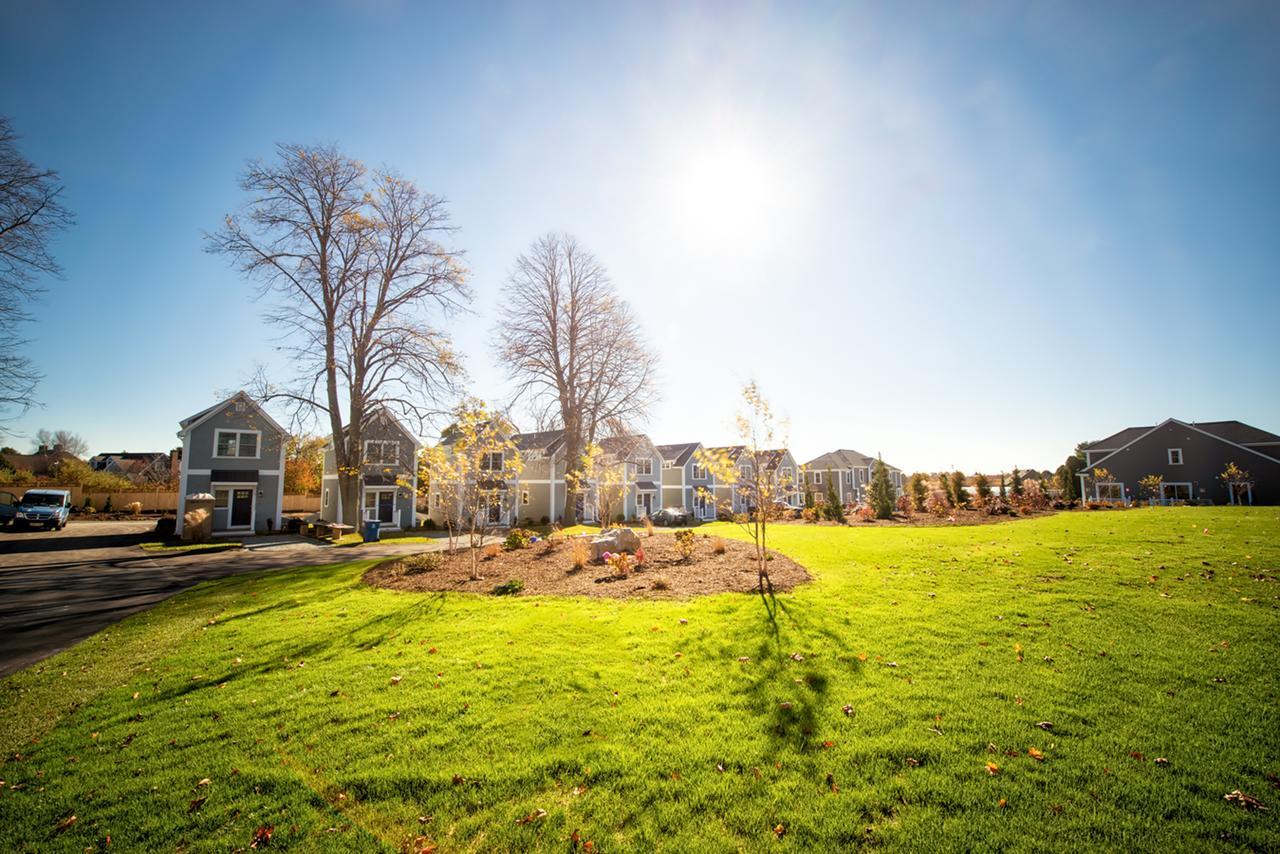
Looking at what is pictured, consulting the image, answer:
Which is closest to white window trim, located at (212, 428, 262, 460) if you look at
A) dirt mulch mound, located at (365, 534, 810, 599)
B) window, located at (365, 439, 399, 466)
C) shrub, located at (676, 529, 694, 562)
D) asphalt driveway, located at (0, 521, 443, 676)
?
asphalt driveway, located at (0, 521, 443, 676)

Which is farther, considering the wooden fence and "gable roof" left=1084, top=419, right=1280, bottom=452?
the wooden fence

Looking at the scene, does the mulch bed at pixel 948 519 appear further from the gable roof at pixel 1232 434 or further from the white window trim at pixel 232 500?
the white window trim at pixel 232 500

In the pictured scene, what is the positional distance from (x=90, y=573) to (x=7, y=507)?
2816cm

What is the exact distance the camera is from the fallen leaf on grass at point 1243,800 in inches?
154

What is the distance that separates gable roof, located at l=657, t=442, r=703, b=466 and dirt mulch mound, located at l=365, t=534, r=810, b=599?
3631cm

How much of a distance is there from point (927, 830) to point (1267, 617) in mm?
8177

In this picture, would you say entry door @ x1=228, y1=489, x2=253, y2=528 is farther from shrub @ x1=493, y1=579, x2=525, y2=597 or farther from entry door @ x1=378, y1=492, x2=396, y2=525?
shrub @ x1=493, y1=579, x2=525, y2=597

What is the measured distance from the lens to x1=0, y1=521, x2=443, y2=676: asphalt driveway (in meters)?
9.59

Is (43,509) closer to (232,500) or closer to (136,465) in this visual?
(232,500)

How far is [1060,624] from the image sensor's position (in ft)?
24.7

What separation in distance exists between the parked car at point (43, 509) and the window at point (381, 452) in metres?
18.1

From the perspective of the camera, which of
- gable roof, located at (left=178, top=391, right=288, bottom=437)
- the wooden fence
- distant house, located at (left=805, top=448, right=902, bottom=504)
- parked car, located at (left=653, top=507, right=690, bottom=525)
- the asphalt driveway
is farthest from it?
distant house, located at (left=805, top=448, right=902, bottom=504)

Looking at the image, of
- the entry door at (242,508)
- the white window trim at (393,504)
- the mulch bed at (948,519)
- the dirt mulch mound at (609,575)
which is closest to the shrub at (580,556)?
the dirt mulch mound at (609,575)

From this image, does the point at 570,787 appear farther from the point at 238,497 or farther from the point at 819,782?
the point at 238,497
